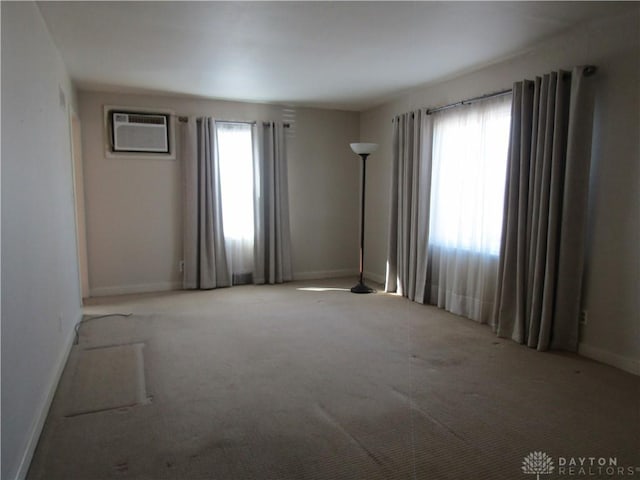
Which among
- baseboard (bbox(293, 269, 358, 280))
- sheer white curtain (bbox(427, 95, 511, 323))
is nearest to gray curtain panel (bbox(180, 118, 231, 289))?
baseboard (bbox(293, 269, 358, 280))

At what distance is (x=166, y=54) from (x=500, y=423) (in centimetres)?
365

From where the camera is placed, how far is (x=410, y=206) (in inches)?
199

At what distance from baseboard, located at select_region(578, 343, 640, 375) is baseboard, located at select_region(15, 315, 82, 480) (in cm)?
350

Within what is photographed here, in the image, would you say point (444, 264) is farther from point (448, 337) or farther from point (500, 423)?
point (500, 423)

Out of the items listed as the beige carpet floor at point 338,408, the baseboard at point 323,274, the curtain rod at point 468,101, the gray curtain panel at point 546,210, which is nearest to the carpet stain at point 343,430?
the beige carpet floor at point 338,408

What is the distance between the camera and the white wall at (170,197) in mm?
5191

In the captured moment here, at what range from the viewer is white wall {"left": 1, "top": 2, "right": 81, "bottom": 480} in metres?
1.87

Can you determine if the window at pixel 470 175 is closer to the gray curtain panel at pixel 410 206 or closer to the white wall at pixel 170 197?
the gray curtain panel at pixel 410 206

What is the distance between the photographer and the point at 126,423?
7.79ft

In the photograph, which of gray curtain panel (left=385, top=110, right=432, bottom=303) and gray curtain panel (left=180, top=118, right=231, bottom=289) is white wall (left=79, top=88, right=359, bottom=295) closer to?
gray curtain panel (left=180, top=118, right=231, bottom=289)

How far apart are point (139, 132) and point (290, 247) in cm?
236

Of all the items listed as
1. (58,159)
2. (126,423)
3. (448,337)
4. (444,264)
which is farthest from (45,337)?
(444,264)

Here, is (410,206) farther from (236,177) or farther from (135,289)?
(135,289)

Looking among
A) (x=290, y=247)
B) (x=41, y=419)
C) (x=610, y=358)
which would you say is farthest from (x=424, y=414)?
(x=290, y=247)
